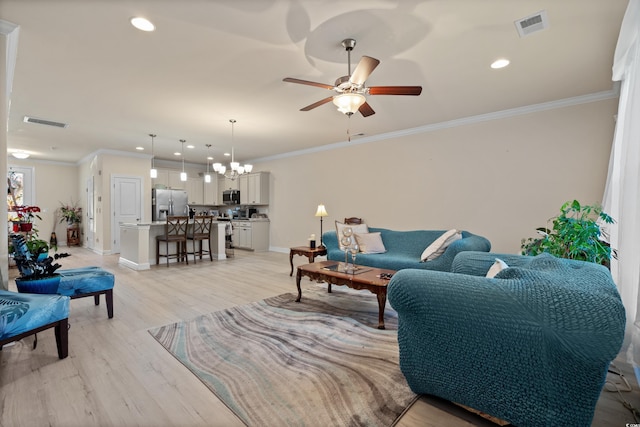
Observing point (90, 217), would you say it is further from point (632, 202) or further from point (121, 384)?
point (632, 202)

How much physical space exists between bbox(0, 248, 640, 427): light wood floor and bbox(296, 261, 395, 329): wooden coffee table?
1.02 meters

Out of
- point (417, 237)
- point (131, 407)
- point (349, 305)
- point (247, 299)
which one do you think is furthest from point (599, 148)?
point (131, 407)

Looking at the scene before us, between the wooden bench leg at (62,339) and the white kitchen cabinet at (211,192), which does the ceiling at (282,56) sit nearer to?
the wooden bench leg at (62,339)

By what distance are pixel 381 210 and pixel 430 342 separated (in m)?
4.40

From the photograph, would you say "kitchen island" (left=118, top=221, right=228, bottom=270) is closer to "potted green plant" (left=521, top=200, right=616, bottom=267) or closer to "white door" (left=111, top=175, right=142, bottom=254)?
"white door" (left=111, top=175, right=142, bottom=254)

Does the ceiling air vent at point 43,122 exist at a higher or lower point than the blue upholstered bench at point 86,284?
higher

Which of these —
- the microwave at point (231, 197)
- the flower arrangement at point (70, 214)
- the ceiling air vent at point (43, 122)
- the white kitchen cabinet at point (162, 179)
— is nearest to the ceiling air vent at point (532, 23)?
the ceiling air vent at point (43, 122)

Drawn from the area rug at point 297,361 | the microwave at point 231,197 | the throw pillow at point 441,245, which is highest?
the microwave at point 231,197

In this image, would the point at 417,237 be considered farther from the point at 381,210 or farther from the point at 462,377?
the point at 462,377

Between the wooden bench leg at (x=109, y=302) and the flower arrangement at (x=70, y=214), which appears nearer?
the wooden bench leg at (x=109, y=302)

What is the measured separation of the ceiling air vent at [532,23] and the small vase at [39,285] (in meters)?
4.44

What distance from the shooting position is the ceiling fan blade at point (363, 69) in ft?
6.90

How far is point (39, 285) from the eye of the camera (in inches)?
95.0

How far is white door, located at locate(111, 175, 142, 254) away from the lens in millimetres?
7191
